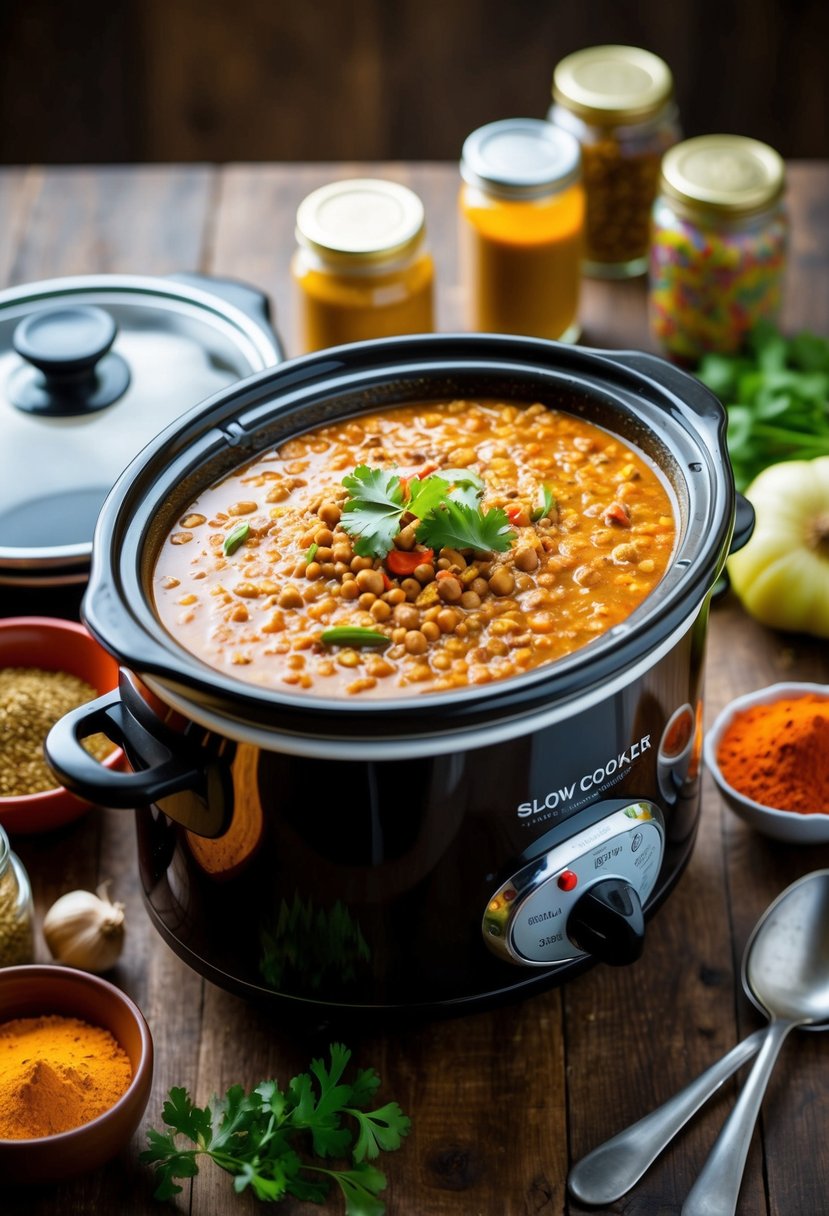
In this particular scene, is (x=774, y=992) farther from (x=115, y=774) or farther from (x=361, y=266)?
(x=361, y=266)

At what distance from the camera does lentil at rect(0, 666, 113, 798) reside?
1.95m

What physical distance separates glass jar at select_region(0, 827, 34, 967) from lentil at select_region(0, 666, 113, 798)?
16 centimetres

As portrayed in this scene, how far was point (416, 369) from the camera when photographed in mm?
1926

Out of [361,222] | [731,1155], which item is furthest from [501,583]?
[361,222]

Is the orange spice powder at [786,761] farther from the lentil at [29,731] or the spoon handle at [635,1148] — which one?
the lentil at [29,731]

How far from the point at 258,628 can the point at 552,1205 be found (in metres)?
0.72

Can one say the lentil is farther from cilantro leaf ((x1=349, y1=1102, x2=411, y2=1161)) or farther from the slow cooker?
cilantro leaf ((x1=349, y1=1102, x2=411, y2=1161))

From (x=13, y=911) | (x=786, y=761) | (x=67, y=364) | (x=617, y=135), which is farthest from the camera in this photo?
(x=617, y=135)

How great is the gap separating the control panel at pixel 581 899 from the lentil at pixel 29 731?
2.23 feet

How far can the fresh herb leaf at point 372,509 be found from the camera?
5.38ft

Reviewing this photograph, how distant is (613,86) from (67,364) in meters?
1.32

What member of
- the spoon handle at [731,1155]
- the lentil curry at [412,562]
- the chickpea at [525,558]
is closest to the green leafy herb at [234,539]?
the lentil curry at [412,562]

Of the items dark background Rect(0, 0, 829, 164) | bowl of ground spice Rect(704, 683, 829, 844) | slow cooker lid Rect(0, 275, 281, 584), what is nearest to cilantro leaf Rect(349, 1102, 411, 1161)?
bowl of ground spice Rect(704, 683, 829, 844)

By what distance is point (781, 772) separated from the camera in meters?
1.97
